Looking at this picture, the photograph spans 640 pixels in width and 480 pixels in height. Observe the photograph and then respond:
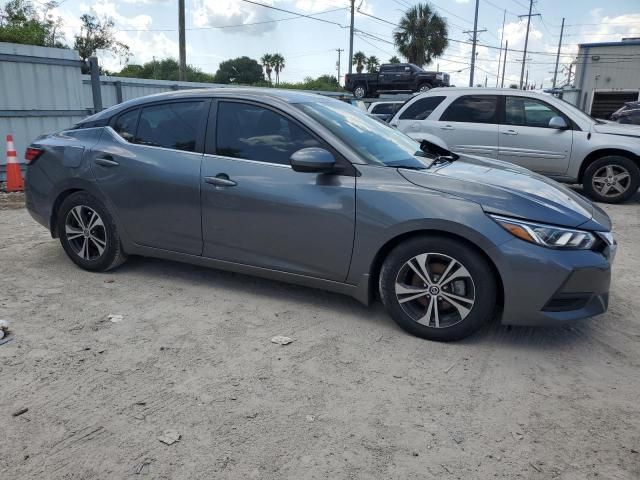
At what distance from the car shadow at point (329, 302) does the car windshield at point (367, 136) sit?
113 cm

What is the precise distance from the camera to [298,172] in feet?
12.3

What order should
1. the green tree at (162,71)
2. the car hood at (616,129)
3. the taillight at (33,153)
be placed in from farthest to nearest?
the green tree at (162,71)
the car hood at (616,129)
the taillight at (33,153)

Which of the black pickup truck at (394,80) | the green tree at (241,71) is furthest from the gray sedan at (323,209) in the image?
the green tree at (241,71)

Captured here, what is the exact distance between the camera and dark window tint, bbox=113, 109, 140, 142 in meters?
4.46

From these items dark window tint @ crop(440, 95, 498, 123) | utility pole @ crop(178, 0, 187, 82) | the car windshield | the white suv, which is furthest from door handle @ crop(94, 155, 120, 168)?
utility pole @ crop(178, 0, 187, 82)

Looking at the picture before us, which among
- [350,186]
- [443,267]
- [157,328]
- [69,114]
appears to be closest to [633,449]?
[443,267]

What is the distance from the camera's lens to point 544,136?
847cm

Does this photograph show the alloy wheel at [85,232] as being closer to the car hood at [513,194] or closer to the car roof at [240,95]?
the car roof at [240,95]

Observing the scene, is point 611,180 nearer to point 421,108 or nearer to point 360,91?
point 421,108

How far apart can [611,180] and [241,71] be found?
250 feet

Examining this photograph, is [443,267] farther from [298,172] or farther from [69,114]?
[69,114]

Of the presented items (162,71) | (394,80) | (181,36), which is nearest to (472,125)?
(181,36)

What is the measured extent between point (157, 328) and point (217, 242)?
801 millimetres

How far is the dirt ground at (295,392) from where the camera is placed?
7.73 feet
